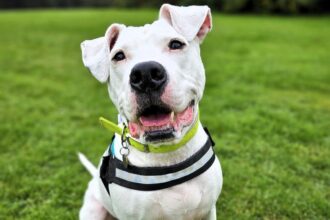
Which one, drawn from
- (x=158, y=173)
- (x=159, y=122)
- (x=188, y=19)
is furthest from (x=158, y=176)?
(x=188, y=19)

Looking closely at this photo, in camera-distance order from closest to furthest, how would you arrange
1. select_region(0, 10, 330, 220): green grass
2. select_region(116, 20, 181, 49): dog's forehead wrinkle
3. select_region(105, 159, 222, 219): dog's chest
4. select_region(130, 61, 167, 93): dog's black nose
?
select_region(130, 61, 167, 93): dog's black nose < select_region(116, 20, 181, 49): dog's forehead wrinkle < select_region(105, 159, 222, 219): dog's chest < select_region(0, 10, 330, 220): green grass

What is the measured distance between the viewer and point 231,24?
14.5 metres

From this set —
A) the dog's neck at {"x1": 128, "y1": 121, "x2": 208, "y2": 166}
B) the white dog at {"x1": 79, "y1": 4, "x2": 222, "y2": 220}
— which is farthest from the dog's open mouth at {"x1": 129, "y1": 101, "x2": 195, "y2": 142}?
the dog's neck at {"x1": 128, "y1": 121, "x2": 208, "y2": 166}

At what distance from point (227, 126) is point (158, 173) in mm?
2999

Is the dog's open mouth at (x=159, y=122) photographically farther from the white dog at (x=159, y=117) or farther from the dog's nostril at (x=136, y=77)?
the dog's nostril at (x=136, y=77)

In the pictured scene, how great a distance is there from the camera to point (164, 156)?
9.36 feet

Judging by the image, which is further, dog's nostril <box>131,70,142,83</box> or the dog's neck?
the dog's neck

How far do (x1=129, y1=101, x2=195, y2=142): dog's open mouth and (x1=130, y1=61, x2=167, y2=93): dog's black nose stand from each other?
0.38ft

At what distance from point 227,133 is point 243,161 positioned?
2.42 ft

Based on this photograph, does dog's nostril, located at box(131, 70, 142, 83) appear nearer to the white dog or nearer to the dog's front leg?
the white dog

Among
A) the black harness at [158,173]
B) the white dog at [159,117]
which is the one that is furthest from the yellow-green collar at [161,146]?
the black harness at [158,173]

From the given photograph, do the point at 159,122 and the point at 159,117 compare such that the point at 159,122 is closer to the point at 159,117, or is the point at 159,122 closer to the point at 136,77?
the point at 159,117

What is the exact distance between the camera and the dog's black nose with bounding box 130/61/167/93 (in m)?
2.44

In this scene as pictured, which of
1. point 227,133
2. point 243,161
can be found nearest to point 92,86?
point 227,133
